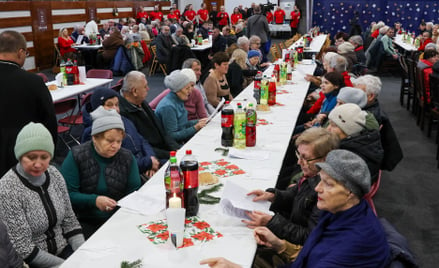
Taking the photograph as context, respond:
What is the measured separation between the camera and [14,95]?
309 centimetres

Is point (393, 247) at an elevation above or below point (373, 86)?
below

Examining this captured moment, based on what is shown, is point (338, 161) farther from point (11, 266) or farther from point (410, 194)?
point (410, 194)

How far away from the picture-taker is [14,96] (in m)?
3.09

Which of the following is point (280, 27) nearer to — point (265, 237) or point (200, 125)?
point (200, 125)

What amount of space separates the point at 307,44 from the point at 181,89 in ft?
23.9

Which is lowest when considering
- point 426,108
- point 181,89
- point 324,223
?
point 426,108

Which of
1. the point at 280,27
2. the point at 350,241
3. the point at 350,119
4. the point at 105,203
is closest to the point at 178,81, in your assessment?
the point at 350,119

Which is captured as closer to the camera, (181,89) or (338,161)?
(338,161)

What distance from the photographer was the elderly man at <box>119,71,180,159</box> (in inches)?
143

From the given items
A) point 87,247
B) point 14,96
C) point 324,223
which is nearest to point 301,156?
point 324,223

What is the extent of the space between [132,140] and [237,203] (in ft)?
4.60

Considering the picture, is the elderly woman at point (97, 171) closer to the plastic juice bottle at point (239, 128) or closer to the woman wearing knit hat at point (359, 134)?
the plastic juice bottle at point (239, 128)

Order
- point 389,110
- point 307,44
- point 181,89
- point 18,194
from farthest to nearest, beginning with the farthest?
point 307,44
point 389,110
point 181,89
point 18,194

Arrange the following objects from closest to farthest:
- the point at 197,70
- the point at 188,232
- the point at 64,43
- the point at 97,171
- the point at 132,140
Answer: the point at 188,232, the point at 97,171, the point at 132,140, the point at 197,70, the point at 64,43
